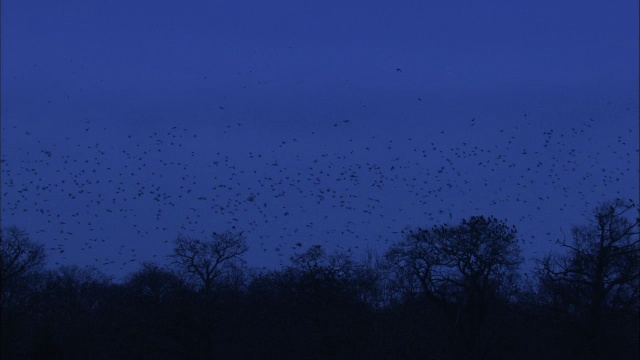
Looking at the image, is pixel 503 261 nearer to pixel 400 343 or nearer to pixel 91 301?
pixel 400 343

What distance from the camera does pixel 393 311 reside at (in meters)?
50.6

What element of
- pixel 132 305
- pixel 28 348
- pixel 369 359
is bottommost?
pixel 28 348

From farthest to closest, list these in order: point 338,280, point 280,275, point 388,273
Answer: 1. point 388,273
2. point 280,275
3. point 338,280

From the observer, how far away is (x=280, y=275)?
5412cm

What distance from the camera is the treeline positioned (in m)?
40.7

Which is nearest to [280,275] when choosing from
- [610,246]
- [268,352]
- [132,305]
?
[268,352]

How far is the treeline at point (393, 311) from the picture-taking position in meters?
40.7

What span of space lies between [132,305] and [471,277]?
24523 millimetres

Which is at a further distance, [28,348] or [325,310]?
[325,310]

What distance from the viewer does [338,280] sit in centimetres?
4722

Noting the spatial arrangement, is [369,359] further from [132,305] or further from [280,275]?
[132,305]

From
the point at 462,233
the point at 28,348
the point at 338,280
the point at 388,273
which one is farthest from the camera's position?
the point at 388,273

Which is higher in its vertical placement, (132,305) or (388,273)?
(388,273)

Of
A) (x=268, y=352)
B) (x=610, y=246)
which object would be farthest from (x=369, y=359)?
(x=610, y=246)
